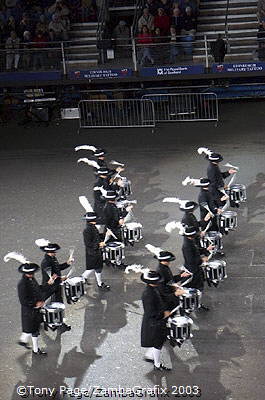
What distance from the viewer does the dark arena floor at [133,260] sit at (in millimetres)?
14609

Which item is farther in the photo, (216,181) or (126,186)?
(126,186)

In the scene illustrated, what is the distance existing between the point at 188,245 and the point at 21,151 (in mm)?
11300

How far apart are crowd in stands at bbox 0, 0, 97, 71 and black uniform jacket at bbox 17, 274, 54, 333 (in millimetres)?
13860

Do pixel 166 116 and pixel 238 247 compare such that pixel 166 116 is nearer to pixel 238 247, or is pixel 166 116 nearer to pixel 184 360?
pixel 238 247

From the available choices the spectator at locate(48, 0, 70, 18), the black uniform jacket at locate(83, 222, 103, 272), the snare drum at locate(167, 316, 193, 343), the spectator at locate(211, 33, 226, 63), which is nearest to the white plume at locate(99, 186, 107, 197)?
the black uniform jacket at locate(83, 222, 103, 272)

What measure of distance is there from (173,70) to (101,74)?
2163 millimetres

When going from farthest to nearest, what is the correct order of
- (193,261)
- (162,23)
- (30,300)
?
(162,23), (193,261), (30,300)

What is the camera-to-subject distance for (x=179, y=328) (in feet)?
48.1

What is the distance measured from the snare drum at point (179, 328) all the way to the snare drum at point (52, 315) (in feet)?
6.07

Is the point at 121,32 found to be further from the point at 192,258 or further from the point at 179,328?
the point at 179,328

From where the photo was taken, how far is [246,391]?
14.0 metres

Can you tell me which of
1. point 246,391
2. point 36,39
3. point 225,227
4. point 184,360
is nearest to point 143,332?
point 184,360

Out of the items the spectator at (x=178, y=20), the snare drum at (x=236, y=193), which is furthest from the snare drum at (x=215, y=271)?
the spectator at (x=178, y=20)

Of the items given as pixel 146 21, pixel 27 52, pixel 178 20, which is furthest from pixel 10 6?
pixel 178 20
